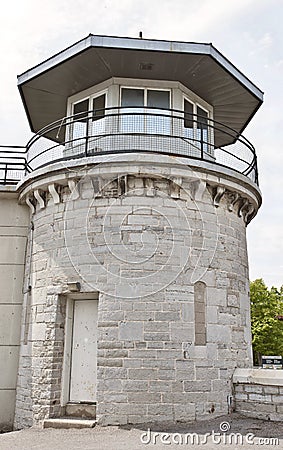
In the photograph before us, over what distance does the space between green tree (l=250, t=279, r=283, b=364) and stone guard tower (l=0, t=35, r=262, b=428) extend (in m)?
17.0

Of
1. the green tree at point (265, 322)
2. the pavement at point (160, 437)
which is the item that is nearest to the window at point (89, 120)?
the pavement at point (160, 437)

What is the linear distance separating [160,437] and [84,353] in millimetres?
2328

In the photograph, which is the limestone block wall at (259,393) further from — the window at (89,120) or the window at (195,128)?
the window at (89,120)

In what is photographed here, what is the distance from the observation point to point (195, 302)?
8562mm

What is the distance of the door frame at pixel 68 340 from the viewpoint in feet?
27.9

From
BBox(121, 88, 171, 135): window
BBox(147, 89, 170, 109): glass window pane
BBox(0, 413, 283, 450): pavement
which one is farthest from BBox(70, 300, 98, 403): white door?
BBox(147, 89, 170, 109): glass window pane

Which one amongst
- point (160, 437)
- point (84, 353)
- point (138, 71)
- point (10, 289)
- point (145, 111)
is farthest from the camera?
point (10, 289)

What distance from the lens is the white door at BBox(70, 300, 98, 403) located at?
8461mm

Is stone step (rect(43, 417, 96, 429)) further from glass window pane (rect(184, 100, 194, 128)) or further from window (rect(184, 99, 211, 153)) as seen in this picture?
glass window pane (rect(184, 100, 194, 128))

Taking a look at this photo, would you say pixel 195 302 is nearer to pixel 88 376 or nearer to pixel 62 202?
pixel 88 376

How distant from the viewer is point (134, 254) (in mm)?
8414

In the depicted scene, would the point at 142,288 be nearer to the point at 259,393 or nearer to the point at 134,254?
the point at 134,254

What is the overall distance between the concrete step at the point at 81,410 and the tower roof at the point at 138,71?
6.95 m

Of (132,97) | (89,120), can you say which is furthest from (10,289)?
(132,97)
